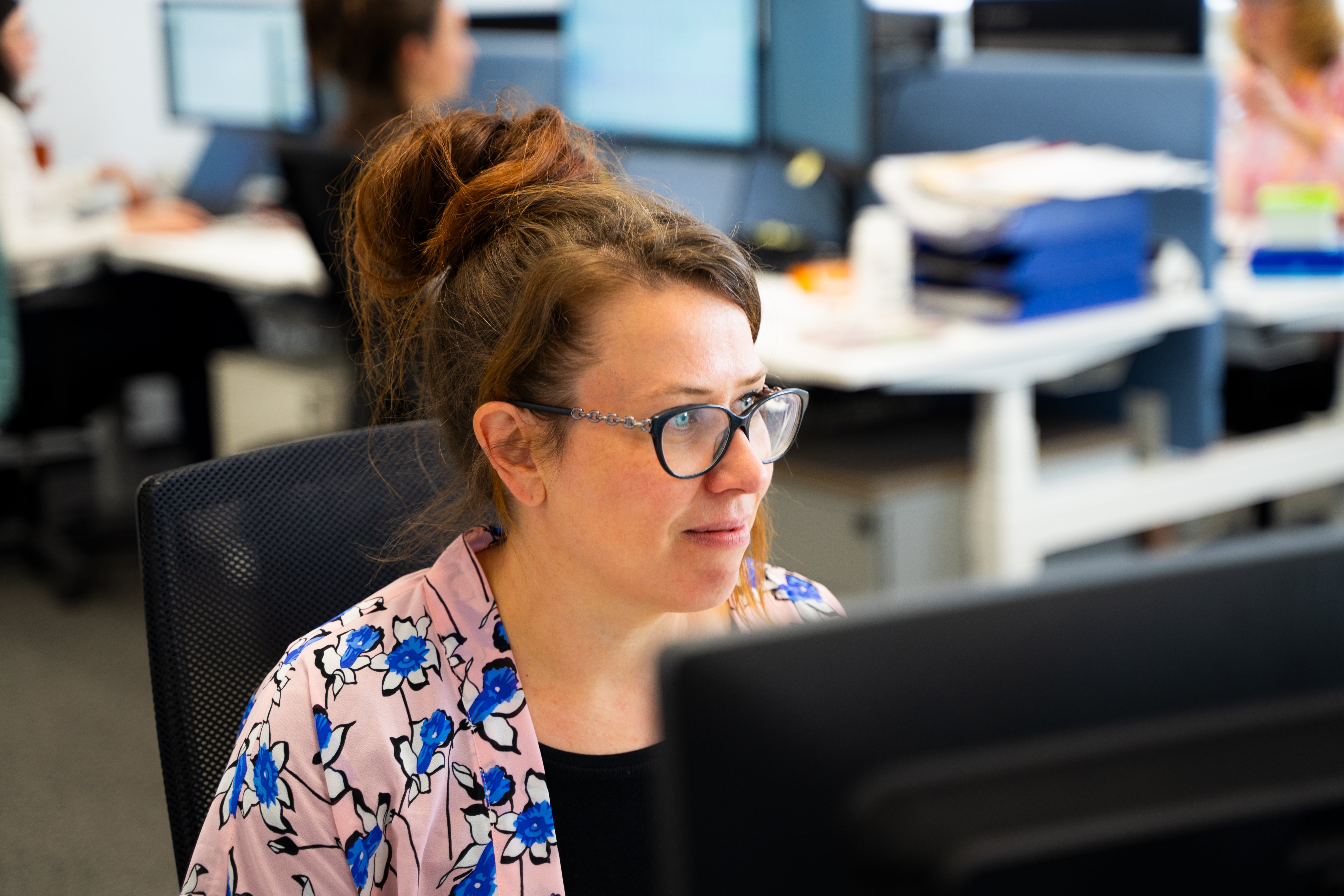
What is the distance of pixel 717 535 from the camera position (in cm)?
85

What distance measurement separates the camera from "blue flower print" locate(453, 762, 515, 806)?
81cm

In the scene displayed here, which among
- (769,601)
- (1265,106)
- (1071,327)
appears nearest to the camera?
(769,601)

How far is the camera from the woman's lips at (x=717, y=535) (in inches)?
33.4

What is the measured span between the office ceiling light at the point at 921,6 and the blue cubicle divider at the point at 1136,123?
235 mm

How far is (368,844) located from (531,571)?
21 centimetres

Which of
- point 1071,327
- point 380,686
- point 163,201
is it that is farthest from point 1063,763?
point 163,201

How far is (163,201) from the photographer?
133 inches

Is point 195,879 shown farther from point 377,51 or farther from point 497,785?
point 377,51

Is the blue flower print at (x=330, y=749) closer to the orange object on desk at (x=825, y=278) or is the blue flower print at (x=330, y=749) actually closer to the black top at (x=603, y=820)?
the black top at (x=603, y=820)

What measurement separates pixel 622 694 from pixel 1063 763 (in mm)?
554

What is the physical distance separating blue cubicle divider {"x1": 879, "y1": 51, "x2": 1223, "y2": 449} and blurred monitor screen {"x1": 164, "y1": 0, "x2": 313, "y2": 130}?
1864 mm

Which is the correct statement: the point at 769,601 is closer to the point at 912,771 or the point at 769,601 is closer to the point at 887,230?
the point at 912,771

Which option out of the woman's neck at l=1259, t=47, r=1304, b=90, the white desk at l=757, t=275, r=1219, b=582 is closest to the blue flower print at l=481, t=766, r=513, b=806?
the white desk at l=757, t=275, r=1219, b=582

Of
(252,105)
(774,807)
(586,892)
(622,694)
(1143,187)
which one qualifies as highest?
(252,105)
